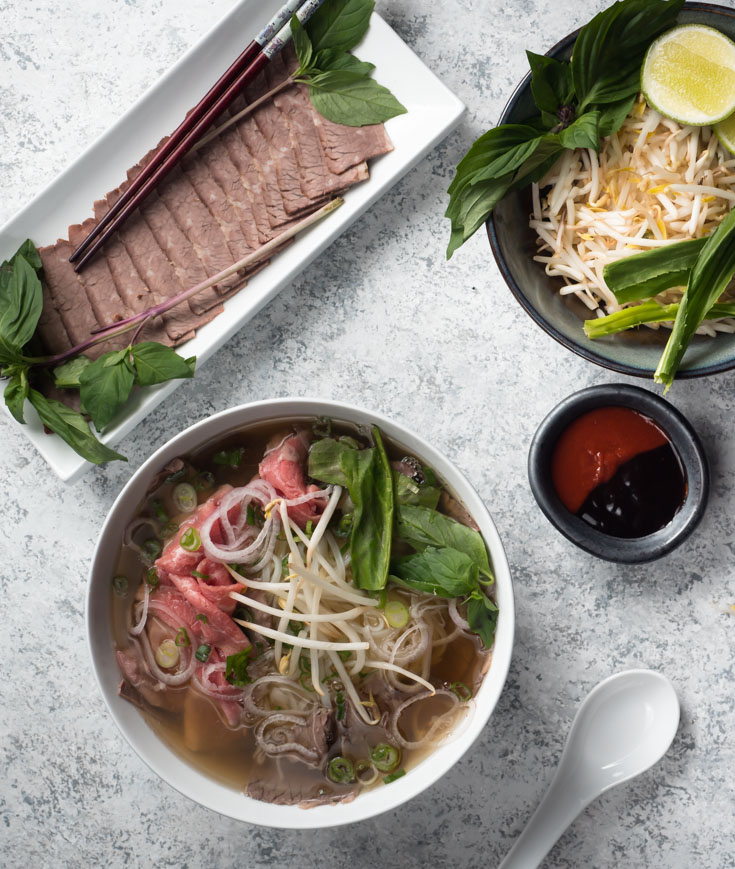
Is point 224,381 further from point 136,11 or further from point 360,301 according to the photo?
point 136,11

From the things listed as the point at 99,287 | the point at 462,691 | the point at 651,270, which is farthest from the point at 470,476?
the point at 99,287

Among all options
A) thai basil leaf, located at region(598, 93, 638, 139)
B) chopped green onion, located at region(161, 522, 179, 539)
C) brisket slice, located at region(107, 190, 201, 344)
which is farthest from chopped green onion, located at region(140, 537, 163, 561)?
thai basil leaf, located at region(598, 93, 638, 139)

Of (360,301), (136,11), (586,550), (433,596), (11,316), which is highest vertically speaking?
(136,11)

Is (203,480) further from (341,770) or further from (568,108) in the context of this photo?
(568,108)

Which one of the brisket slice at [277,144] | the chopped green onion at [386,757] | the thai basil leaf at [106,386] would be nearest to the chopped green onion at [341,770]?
the chopped green onion at [386,757]

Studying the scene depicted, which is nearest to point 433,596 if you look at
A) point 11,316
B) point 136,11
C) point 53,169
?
point 11,316

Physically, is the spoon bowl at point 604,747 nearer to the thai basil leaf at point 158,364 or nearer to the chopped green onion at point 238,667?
the chopped green onion at point 238,667
